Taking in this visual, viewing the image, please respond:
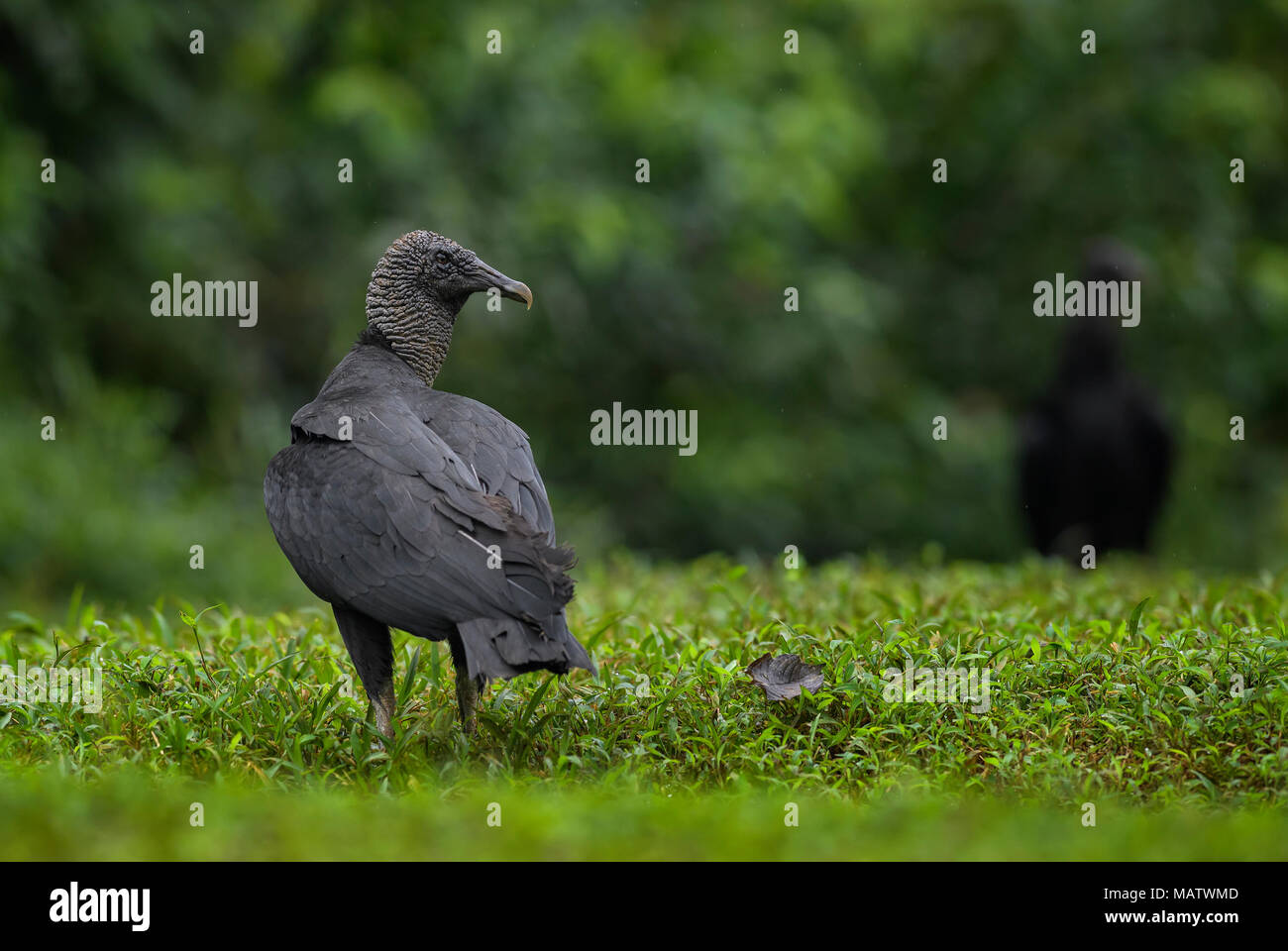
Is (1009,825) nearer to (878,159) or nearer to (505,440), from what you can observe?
(505,440)

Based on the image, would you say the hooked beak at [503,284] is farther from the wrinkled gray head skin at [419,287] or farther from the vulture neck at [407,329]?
the vulture neck at [407,329]

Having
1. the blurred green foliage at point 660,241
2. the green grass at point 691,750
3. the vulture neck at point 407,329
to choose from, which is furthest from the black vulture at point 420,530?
the blurred green foliage at point 660,241

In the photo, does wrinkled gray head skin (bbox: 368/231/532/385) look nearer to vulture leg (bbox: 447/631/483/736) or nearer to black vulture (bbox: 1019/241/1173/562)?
vulture leg (bbox: 447/631/483/736)

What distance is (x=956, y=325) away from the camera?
13812 millimetres

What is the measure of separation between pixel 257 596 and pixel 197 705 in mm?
4670

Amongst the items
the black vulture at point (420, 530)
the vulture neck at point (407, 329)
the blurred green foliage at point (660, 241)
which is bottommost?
the black vulture at point (420, 530)

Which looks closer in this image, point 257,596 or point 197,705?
point 197,705

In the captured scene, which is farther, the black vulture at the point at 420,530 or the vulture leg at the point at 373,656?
the vulture leg at the point at 373,656

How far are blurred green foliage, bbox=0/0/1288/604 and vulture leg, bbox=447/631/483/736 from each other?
15.4ft

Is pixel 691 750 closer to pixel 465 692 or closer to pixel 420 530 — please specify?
pixel 465 692

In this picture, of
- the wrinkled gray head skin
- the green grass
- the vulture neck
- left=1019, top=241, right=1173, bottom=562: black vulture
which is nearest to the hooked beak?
the wrinkled gray head skin

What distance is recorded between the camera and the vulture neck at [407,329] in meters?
4.93

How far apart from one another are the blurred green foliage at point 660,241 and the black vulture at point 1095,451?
2.23m

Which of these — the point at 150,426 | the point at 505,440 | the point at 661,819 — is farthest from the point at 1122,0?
the point at 661,819
